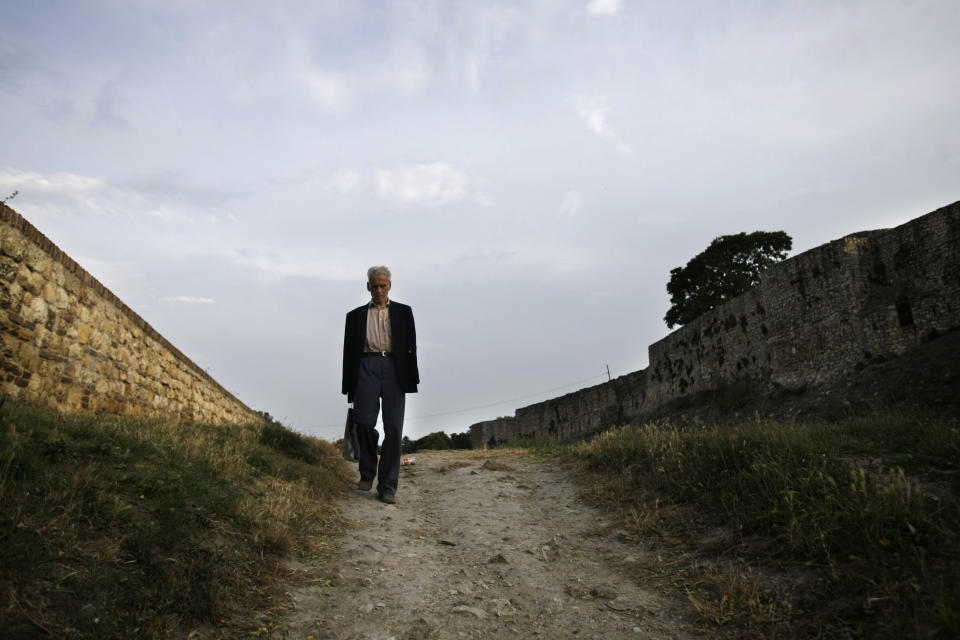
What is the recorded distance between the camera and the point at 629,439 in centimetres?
721

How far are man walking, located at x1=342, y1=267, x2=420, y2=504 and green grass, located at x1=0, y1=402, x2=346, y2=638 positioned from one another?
120cm

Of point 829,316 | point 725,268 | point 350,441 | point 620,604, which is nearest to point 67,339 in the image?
point 350,441

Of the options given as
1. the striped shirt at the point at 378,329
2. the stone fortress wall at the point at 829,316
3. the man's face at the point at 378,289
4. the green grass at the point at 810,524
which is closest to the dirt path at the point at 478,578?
the green grass at the point at 810,524

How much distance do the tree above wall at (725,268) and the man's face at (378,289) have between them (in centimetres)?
2752

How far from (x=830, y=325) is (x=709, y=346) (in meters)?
5.23

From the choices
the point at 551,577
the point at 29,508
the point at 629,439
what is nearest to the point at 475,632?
the point at 551,577

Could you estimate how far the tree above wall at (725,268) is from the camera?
30453 mm

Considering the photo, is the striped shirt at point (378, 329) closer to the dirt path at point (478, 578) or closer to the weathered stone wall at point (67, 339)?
the dirt path at point (478, 578)

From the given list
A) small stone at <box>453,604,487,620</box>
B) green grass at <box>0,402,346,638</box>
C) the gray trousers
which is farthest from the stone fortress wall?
green grass at <box>0,402,346,638</box>

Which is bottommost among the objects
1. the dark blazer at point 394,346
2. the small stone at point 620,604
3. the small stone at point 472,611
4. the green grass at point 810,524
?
the small stone at point 620,604

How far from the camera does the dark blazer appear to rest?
6.34 metres

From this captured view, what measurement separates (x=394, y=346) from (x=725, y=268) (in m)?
28.5

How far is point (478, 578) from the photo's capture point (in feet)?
13.0

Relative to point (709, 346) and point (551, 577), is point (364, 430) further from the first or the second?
point (709, 346)
